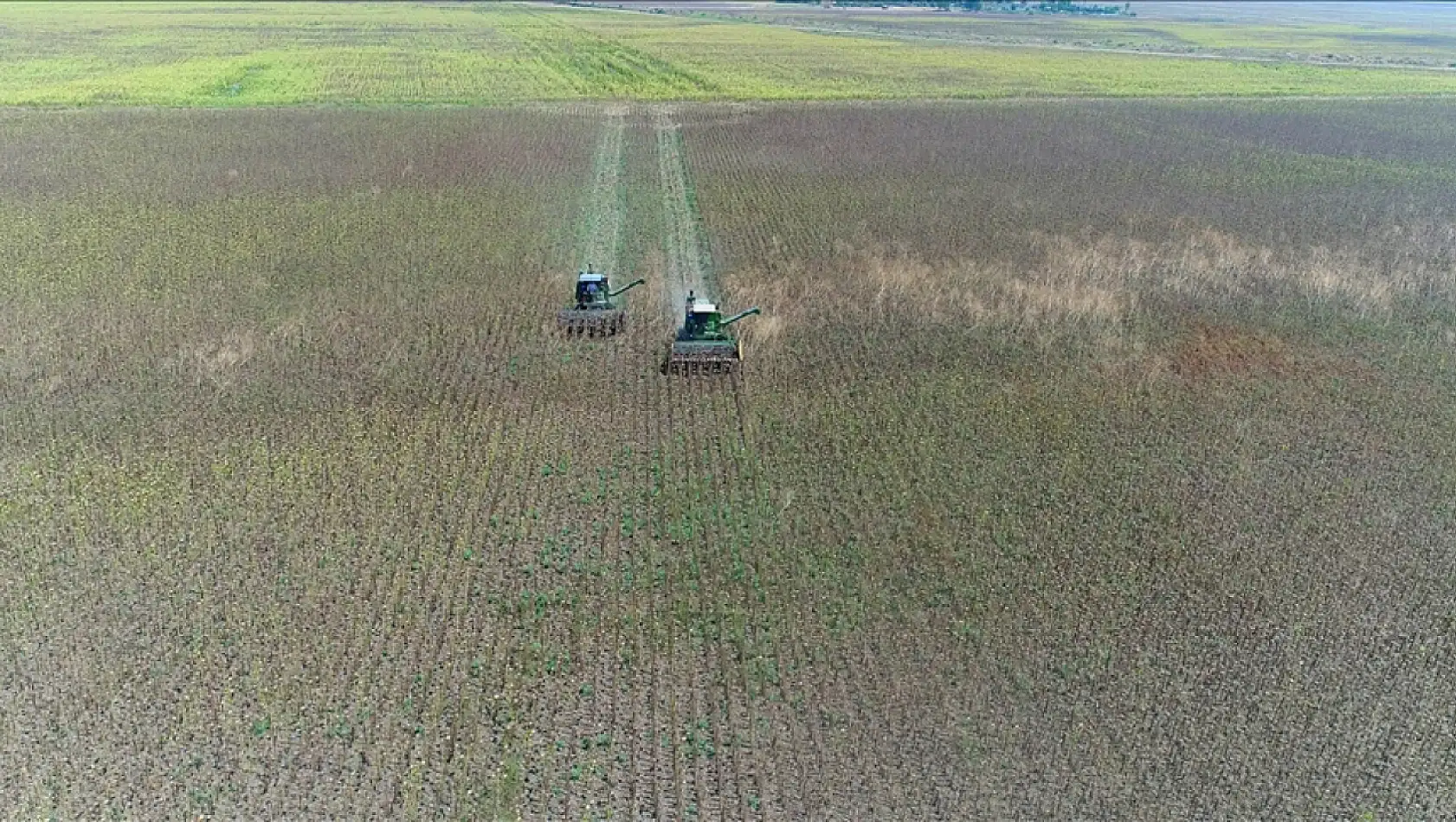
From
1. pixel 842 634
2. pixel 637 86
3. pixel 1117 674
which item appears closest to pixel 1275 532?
pixel 1117 674

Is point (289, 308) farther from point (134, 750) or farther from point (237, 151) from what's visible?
point (237, 151)

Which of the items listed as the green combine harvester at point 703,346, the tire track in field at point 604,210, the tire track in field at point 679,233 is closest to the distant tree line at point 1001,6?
the tire track in field at point 604,210

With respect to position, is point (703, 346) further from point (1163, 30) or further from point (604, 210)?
point (1163, 30)

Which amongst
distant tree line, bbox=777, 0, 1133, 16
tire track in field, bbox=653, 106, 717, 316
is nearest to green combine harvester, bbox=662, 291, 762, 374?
tire track in field, bbox=653, 106, 717, 316

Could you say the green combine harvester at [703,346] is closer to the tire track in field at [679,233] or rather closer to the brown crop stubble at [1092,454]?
the brown crop stubble at [1092,454]

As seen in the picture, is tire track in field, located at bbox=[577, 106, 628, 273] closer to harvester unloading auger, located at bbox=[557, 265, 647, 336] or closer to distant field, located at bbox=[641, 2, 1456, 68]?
harvester unloading auger, located at bbox=[557, 265, 647, 336]

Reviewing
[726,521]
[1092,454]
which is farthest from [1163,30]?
[726,521]
